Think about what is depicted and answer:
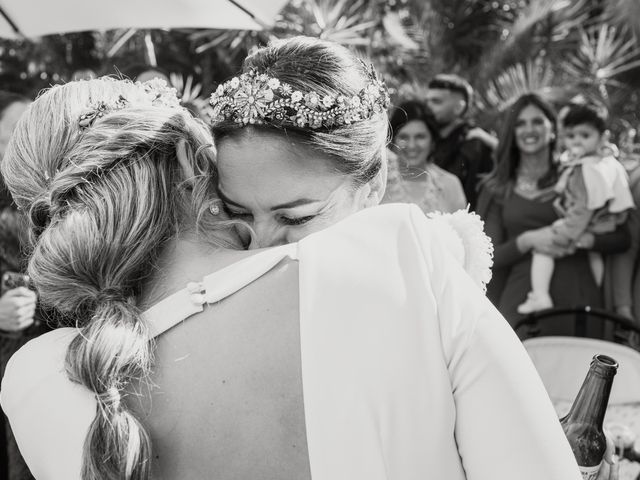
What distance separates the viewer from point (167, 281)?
50.7 inches

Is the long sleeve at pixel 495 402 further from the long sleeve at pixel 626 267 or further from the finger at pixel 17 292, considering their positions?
the long sleeve at pixel 626 267

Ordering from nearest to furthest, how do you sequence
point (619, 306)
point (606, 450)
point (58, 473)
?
point (58, 473)
point (606, 450)
point (619, 306)

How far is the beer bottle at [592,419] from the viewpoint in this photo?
1.56m

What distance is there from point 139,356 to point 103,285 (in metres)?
0.20

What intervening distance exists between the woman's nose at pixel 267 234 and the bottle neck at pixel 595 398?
0.76m

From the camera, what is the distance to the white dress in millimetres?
1120

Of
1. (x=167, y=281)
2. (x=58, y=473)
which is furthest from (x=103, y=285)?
(x=58, y=473)

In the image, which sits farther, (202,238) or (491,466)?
(202,238)

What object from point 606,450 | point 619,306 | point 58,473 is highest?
point 606,450

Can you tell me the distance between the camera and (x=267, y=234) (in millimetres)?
1475

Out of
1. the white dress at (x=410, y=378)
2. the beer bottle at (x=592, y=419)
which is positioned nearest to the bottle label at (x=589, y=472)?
the beer bottle at (x=592, y=419)

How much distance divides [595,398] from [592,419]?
5 cm

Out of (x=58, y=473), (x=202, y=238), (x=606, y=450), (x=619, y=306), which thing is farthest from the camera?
(x=619, y=306)

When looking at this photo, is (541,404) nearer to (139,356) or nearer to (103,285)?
(139,356)
